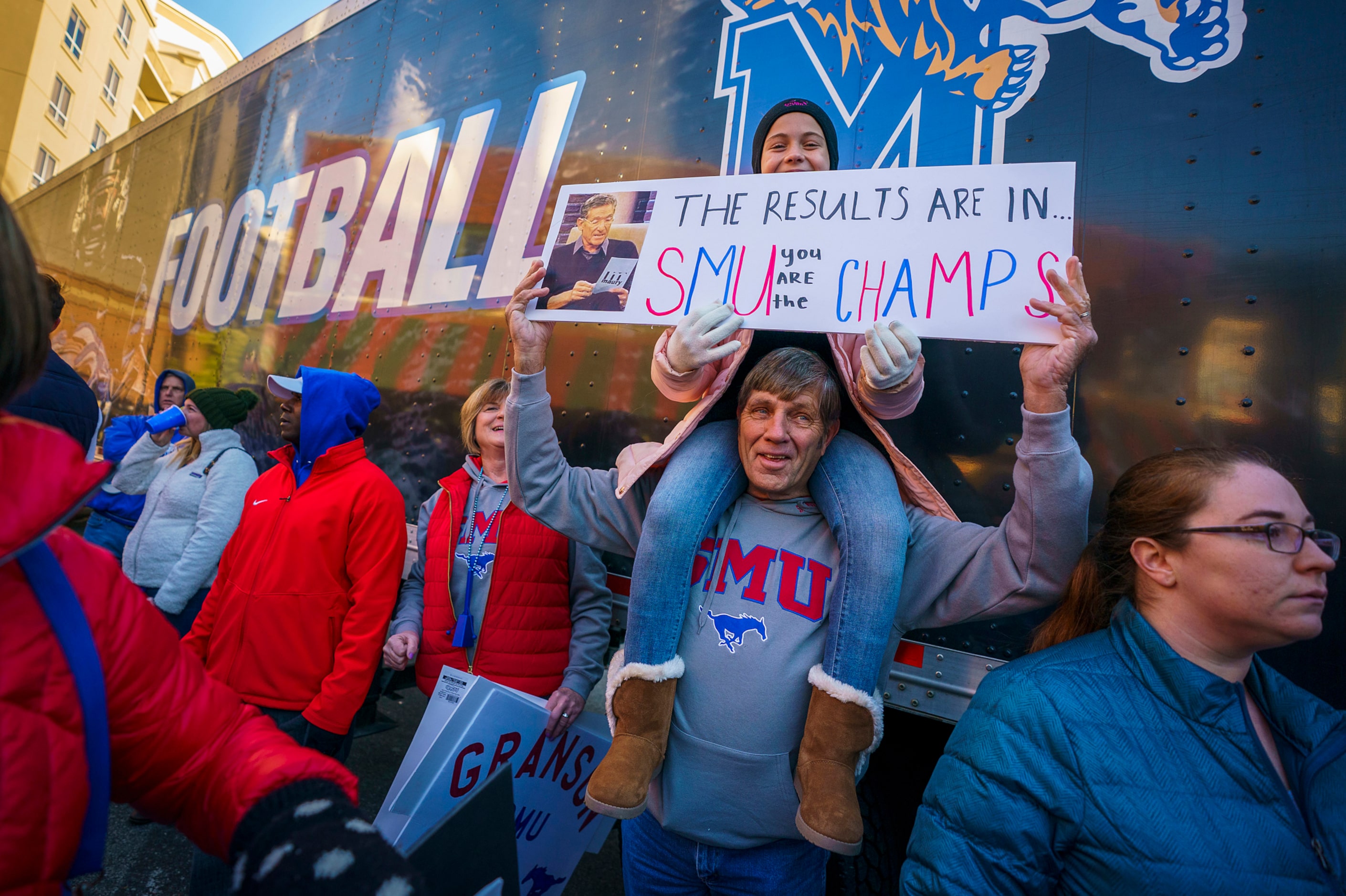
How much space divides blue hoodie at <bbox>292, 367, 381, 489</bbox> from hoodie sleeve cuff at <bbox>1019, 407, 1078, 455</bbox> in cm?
199

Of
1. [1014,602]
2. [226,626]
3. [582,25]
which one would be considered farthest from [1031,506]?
[582,25]

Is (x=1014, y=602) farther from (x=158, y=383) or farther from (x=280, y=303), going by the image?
(x=158, y=383)

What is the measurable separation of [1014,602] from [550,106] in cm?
246

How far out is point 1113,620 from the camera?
1.23m

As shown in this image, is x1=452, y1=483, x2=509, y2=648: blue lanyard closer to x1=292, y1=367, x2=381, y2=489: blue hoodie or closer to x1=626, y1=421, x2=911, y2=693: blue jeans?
x1=292, y1=367, x2=381, y2=489: blue hoodie

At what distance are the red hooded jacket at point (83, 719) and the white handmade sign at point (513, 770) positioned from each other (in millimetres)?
819

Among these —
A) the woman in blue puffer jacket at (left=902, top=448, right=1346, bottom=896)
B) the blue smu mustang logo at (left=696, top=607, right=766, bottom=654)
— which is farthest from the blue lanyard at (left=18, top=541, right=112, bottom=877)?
the woman in blue puffer jacket at (left=902, top=448, right=1346, bottom=896)

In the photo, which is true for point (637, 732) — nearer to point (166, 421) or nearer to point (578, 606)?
point (578, 606)

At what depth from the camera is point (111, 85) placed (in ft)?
75.5

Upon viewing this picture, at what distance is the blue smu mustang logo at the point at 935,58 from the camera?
1.60 m

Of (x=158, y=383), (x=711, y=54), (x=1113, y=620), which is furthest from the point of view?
(x=158, y=383)

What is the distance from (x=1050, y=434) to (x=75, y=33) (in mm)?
29344

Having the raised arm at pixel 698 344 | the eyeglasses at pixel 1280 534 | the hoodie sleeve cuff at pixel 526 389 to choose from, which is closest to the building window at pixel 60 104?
the hoodie sleeve cuff at pixel 526 389

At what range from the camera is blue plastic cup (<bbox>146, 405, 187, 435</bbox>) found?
→ 3719mm
